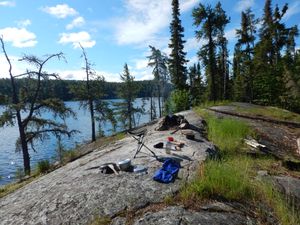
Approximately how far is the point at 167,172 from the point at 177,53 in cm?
3177

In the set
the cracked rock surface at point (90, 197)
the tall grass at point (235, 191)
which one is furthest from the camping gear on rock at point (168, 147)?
the tall grass at point (235, 191)

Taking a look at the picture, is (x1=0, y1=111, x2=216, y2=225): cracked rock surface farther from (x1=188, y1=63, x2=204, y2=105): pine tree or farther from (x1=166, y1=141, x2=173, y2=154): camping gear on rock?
(x1=188, y1=63, x2=204, y2=105): pine tree

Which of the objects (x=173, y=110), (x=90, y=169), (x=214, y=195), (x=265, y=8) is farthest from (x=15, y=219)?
Result: (x=265, y=8)

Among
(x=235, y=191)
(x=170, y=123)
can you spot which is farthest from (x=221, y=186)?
(x=170, y=123)

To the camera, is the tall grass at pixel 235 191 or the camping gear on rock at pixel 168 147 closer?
the tall grass at pixel 235 191

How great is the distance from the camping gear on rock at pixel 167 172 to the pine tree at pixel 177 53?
29764 millimetres

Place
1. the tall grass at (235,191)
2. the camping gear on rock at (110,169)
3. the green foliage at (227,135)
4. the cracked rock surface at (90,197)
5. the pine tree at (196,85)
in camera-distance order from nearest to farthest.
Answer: the tall grass at (235,191)
the cracked rock surface at (90,197)
the camping gear on rock at (110,169)
the green foliage at (227,135)
the pine tree at (196,85)

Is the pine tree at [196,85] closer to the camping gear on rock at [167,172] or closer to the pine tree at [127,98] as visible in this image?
the pine tree at [127,98]

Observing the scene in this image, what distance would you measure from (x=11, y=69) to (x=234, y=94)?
35.7m

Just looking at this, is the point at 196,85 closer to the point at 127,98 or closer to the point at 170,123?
the point at 127,98

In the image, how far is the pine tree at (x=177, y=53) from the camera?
116ft

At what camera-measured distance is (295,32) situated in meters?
37.0

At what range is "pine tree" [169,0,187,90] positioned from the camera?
35281 millimetres

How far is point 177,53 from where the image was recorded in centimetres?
3600
